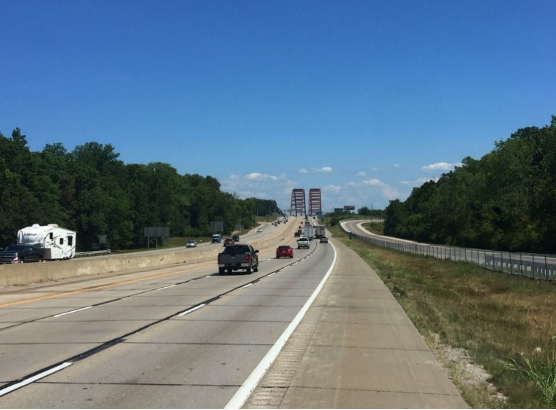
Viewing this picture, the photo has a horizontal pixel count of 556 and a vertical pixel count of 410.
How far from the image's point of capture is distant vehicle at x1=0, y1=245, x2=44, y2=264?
37781 millimetres

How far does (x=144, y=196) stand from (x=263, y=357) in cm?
13164

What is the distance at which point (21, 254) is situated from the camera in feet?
129

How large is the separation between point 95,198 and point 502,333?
10433 cm

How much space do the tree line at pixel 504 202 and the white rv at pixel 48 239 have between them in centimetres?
5061

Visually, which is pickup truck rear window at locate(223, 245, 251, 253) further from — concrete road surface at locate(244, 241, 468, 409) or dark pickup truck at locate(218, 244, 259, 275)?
concrete road surface at locate(244, 241, 468, 409)

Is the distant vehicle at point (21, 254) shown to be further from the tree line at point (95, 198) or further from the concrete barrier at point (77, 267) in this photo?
the tree line at point (95, 198)

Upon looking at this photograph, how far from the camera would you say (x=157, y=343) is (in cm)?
1045

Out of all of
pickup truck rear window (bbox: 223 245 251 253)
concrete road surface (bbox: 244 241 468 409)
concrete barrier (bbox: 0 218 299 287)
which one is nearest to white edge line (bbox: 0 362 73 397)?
concrete road surface (bbox: 244 241 468 409)

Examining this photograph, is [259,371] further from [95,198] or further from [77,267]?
[95,198]

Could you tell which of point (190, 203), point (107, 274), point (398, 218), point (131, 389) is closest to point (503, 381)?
point (131, 389)

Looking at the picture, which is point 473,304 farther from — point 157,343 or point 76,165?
point 76,165

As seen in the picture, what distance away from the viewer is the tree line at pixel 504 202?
68.3 metres

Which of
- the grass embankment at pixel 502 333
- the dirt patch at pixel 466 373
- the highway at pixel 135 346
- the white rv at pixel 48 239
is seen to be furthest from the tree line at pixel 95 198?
the dirt patch at pixel 466 373

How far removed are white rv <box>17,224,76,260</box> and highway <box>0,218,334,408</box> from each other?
76.1 feet
